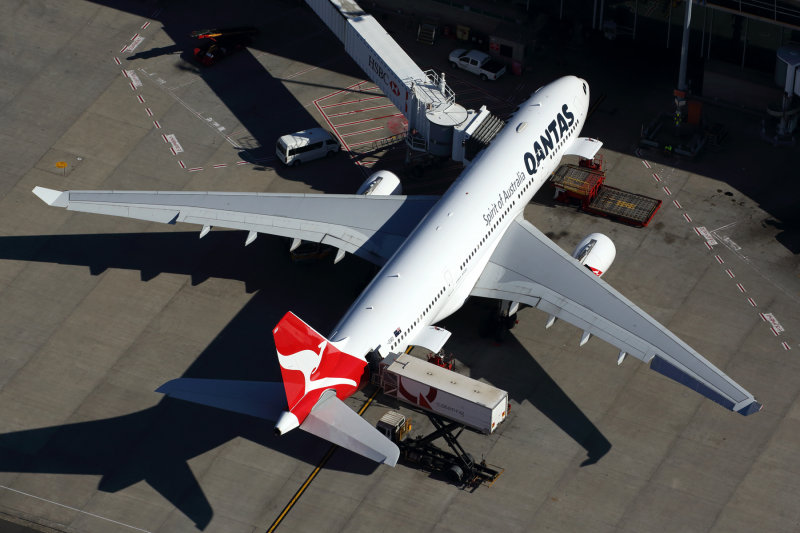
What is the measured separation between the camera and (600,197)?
2972 inches

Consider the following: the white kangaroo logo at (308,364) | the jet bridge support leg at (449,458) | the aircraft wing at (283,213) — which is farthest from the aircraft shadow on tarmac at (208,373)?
the white kangaroo logo at (308,364)

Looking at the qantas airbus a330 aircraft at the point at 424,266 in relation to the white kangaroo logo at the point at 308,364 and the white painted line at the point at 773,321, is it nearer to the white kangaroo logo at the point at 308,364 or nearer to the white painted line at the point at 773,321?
the white kangaroo logo at the point at 308,364

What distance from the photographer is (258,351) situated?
6562 centimetres

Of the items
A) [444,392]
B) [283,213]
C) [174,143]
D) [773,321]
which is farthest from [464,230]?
[174,143]

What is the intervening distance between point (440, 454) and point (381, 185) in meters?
19.9

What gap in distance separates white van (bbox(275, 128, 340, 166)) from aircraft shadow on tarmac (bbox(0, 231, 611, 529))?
7.39 metres

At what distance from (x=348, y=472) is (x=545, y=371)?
40.3 ft

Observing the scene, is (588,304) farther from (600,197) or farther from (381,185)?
(381,185)

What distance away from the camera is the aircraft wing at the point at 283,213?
2630 inches

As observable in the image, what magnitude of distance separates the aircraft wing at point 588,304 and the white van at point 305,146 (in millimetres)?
16095

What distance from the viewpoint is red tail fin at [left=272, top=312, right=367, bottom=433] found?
52.8 meters

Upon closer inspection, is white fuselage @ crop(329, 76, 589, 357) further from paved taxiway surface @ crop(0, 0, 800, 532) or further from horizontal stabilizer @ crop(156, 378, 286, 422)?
paved taxiway surface @ crop(0, 0, 800, 532)

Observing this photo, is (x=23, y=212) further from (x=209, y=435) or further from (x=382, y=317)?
(x=382, y=317)

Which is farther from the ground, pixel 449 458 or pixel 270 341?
pixel 270 341
